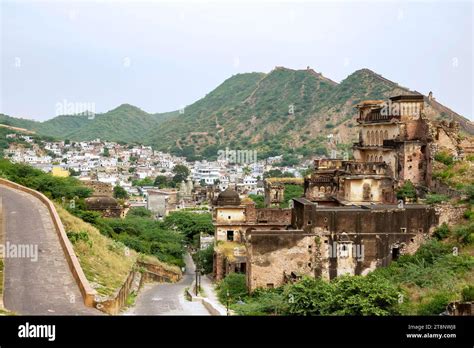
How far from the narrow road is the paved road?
3.18 metres

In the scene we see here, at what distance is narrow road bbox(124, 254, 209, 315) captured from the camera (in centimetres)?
2322

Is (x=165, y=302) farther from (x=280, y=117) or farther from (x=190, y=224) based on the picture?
(x=280, y=117)

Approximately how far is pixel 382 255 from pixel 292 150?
99612mm

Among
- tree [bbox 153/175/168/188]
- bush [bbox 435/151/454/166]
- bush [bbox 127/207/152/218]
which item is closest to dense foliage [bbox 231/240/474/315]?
bush [bbox 435/151/454/166]

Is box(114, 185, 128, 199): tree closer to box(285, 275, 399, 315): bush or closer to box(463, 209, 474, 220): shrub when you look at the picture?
box(463, 209, 474, 220): shrub

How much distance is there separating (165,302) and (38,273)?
8203 millimetres

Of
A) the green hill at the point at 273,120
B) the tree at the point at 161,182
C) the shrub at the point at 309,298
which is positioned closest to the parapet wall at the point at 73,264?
the shrub at the point at 309,298

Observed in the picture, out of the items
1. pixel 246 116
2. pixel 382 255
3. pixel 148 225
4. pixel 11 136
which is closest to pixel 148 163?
pixel 11 136

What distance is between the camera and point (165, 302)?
87.1 ft

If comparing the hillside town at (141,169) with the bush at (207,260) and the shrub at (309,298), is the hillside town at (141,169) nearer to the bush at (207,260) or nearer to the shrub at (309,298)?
the bush at (207,260)

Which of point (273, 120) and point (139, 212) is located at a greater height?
point (273, 120)

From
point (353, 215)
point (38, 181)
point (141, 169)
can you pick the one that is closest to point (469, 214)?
point (353, 215)
